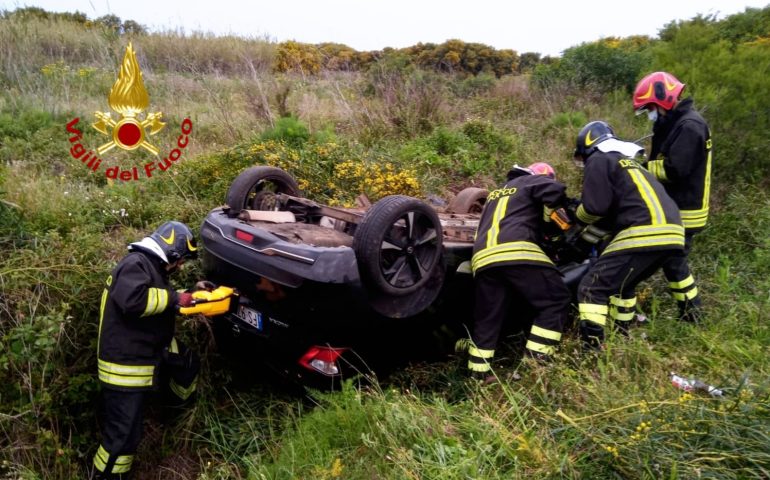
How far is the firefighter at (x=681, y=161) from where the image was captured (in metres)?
4.23

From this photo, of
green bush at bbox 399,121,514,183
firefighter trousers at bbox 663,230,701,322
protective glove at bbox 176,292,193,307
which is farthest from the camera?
A: green bush at bbox 399,121,514,183

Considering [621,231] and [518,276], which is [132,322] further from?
[621,231]

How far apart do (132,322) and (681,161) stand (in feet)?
13.8

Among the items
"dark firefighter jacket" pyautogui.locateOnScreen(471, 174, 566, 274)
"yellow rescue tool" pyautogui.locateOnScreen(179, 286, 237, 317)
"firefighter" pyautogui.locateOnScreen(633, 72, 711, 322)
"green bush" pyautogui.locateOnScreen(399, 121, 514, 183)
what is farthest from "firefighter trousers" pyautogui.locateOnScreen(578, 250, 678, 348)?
"green bush" pyautogui.locateOnScreen(399, 121, 514, 183)

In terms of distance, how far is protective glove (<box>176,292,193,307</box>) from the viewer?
304 cm

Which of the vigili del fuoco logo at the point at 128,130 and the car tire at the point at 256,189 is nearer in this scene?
the car tire at the point at 256,189

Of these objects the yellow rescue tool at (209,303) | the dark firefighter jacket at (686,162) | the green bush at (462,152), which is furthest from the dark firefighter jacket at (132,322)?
the green bush at (462,152)

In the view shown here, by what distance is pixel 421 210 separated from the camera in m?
3.07

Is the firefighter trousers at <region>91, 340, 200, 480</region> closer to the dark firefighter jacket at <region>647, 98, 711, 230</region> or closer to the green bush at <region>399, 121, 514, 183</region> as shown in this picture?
the dark firefighter jacket at <region>647, 98, 711, 230</region>

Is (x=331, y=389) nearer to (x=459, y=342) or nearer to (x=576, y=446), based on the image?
(x=459, y=342)

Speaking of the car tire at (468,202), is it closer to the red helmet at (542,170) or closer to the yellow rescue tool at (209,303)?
the red helmet at (542,170)

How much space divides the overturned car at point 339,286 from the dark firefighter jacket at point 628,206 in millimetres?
958

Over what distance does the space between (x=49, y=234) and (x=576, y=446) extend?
11.9 feet

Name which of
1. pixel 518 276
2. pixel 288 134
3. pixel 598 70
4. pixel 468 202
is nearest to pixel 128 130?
pixel 288 134
